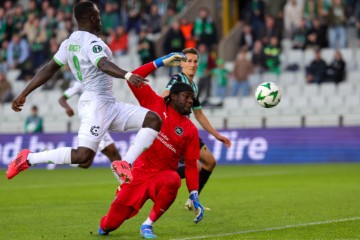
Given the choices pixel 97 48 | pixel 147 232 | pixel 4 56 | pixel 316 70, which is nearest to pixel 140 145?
pixel 147 232

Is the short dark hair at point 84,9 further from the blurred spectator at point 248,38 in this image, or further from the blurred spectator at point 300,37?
the blurred spectator at point 248,38

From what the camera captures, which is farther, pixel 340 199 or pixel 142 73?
pixel 340 199

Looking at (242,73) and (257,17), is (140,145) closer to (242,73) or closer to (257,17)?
(242,73)

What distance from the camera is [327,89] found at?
91.0 ft

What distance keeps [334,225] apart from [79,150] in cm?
315

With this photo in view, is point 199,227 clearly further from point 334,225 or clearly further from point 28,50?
point 28,50

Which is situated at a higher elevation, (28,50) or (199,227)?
(199,227)

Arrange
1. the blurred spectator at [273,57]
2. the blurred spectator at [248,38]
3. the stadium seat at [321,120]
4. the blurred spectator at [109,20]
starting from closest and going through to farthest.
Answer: the stadium seat at [321,120] < the blurred spectator at [273,57] < the blurred spectator at [248,38] < the blurred spectator at [109,20]

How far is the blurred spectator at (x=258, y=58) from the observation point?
28703mm

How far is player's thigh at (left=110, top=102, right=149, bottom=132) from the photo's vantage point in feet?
36.3

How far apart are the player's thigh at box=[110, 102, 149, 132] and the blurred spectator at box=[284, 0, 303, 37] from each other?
18373mm

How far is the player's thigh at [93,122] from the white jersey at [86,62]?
0.10 m

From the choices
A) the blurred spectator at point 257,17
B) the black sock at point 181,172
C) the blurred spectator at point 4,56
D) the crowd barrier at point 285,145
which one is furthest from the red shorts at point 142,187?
the blurred spectator at point 4,56

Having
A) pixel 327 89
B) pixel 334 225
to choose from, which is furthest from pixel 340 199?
pixel 327 89
